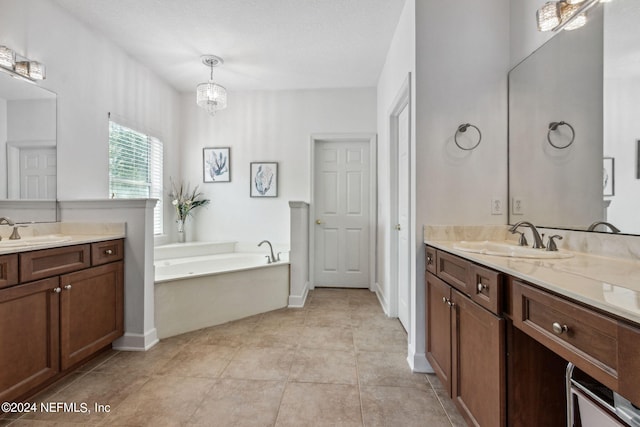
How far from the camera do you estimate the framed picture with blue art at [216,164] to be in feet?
12.7

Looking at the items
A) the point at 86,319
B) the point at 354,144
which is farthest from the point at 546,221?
the point at 86,319

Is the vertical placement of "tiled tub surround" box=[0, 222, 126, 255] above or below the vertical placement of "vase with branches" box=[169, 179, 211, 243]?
below

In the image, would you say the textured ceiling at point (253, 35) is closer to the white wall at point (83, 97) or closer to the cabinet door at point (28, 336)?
the white wall at point (83, 97)

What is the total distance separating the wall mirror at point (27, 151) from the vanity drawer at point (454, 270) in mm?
2842

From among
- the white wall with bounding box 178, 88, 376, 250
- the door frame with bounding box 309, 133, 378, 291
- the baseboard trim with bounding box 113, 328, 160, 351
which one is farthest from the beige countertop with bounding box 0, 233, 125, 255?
the door frame with bounding box 309, 133, 378, 291

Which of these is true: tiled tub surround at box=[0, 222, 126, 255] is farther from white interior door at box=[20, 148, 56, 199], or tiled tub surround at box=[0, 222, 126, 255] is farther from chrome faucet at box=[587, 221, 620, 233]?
chrome faucet at box=[587, 221, 620, 233]

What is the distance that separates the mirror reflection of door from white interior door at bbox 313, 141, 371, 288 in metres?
2.63

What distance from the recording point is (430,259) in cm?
177

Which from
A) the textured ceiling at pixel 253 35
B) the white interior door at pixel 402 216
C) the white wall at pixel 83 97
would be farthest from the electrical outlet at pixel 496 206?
the white wall at pixel 83 97

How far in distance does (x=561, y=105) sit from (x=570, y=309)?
131 cm

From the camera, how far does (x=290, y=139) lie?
3820mm

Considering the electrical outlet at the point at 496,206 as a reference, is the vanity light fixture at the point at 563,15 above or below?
above

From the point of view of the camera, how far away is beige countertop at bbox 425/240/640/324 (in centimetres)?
66

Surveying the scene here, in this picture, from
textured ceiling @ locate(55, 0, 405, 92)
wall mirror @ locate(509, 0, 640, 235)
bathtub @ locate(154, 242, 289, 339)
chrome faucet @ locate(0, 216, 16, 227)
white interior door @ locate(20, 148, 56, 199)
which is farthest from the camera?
bathtub @ locate(154, 242, 289, 339)
